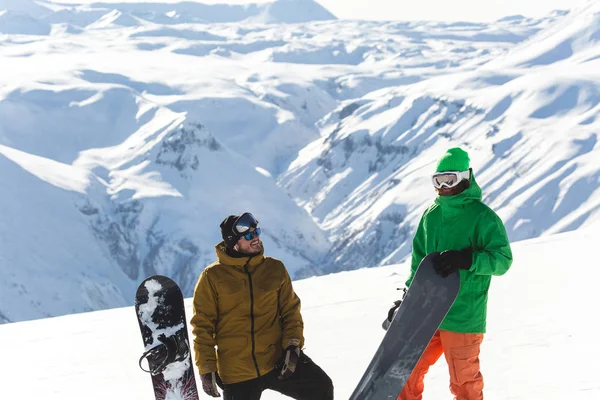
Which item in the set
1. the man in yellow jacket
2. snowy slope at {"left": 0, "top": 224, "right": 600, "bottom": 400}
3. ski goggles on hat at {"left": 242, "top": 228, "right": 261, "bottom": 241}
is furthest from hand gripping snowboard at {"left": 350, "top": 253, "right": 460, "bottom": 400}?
snowy slope at {"left": 0, "top": 224, "right": 600, "bottom": 400}

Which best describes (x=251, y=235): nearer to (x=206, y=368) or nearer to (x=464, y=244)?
(x=206, y=368)

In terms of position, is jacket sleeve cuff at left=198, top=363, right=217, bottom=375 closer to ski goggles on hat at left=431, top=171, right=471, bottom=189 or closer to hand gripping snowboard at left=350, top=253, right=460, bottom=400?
hand gripping snowboard at left=350, top=253, right=460, bottom=400

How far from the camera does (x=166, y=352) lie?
4527mm

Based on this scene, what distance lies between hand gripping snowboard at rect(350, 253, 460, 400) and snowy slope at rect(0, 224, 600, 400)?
5.22ft

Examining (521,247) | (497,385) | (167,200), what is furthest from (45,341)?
(167,200)

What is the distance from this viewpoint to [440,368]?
21.1 ft

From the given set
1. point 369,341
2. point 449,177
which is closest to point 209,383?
point 449,177

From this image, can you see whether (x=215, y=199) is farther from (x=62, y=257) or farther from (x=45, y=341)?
(x=45, y=341)

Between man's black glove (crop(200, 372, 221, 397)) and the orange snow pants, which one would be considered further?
the orange snow pants

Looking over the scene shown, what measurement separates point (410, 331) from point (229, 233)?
1.25 meters

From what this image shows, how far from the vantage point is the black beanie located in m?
4.23

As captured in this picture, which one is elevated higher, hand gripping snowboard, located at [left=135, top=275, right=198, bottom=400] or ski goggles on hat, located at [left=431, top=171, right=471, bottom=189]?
ski goggles on hat, located at [left=431, top=171, right=471, bottom=189]

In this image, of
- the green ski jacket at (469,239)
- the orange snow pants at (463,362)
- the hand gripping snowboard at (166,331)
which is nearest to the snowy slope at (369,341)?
the orange snow pants at (463,362)

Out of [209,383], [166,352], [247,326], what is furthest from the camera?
[166,352]
